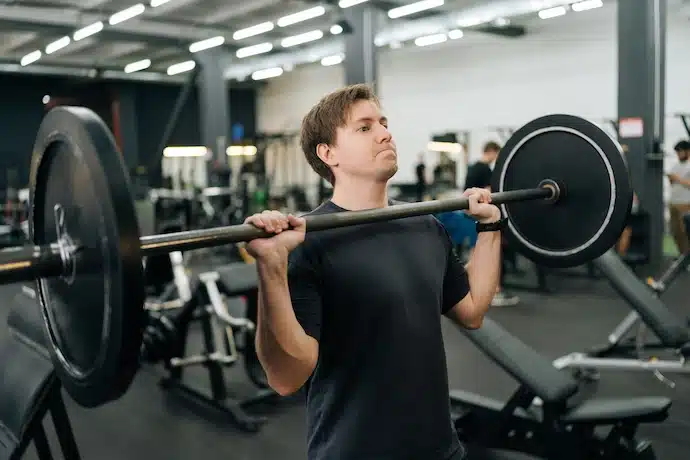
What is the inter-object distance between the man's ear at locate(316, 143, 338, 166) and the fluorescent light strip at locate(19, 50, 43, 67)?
461 inches

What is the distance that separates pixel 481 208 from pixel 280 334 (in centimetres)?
65

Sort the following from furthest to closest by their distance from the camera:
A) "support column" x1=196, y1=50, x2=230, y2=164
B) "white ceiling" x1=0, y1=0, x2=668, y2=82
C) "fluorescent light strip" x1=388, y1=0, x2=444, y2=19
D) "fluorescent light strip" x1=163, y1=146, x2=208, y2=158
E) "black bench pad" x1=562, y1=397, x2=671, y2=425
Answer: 1. "fluorescent light strip" x1=163, y1=146, x2=208, y2=158
2. "support column" x1=196, y1=50, x2=230, y2=164
3. "white ceiling" x1=0, y1=0, x2=668, y2=82
4. "fluorescent light strip" x1=388, y1=0, x2=444, y2=19
5. "black bench pad" x1=562, y1=397, x2=671, y2=425

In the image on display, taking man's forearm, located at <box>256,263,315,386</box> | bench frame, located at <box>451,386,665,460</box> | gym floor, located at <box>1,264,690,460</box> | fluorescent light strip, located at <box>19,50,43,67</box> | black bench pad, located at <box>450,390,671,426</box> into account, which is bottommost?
gym floor, located at <box>1,264,690,460</box>

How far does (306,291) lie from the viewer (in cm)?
116

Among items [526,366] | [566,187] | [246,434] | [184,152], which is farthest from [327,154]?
[184,152]

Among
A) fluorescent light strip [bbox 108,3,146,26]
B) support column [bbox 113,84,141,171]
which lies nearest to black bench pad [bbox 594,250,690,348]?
fluorescent light strip [bbox 108,3,146,26]

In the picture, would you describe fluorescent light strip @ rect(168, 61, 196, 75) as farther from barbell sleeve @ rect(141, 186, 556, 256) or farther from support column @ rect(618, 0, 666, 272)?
barbell sleeve @ rect(141, 186, 556, 256)

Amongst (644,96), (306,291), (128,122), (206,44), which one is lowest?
(306,291)

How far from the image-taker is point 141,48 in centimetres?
1176

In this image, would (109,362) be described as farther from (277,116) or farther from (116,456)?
(277,116)

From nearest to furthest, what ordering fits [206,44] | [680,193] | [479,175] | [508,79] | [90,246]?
Result: [90,246] → [479,175] → [680,193] → [206,44] → [508,79]

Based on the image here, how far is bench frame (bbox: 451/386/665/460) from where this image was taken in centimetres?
231

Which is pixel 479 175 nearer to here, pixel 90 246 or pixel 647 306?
pixel 647 306

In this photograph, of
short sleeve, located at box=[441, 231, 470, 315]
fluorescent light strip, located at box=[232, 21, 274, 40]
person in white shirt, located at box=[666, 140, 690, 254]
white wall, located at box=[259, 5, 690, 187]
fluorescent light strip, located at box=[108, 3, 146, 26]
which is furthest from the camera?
white wall, located at box=[259, 5, 690, 187]
